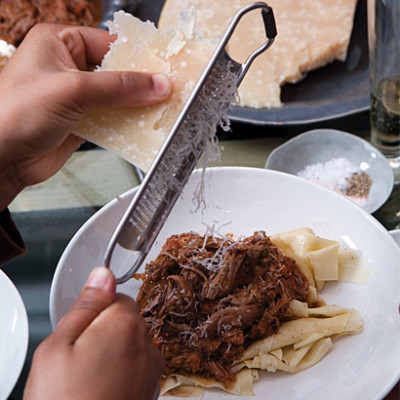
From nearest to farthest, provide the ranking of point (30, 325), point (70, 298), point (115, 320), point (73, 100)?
point (115, 320) → point (73, 100) → point (70, 298) → point (30, 325)

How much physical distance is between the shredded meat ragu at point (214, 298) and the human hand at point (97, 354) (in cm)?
27

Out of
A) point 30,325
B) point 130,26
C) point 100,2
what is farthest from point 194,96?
point 100,2

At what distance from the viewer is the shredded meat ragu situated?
3.74 feet

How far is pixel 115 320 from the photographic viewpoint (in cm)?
84

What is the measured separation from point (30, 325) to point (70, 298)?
0.79 feet

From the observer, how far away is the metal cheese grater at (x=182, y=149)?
90 cm

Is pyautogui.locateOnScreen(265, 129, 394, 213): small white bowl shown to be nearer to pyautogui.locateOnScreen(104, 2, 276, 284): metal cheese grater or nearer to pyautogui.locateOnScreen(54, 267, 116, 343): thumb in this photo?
pyautogui.locateOnScreen(104, 2, 276, 284): metal cheese grater

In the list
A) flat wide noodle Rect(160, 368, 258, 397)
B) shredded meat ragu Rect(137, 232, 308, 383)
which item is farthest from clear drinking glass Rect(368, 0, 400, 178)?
flat wide noodle Rect(160, 368, 258, 397)

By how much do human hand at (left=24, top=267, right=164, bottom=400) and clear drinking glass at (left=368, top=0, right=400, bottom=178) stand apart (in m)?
1.09

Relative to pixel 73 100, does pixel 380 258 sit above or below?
below

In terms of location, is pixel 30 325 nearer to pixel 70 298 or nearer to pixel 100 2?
pixel 70 298

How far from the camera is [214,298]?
1.18 m

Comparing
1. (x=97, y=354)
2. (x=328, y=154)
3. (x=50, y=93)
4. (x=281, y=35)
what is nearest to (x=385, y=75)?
(x=328, y=154)

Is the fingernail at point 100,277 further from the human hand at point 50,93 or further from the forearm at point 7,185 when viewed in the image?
the forearm at point 7,185
